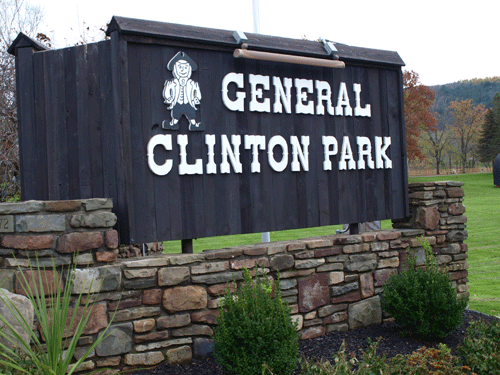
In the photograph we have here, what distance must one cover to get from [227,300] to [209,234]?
0.89m

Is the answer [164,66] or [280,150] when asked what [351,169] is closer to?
[280,150]

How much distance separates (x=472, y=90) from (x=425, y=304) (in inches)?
4050

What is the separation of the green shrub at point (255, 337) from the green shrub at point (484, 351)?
4.88 ft

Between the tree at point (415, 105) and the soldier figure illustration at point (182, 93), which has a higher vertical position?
the tree at point (415, 105)

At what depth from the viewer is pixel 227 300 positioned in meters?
3.91

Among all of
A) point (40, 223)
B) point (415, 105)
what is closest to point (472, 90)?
point (415, 105)

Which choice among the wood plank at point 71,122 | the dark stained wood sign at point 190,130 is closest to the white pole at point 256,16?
the dark stained wood sign at point 190,130

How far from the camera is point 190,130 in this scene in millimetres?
4516

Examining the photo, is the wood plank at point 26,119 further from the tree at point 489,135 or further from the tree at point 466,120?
the tree at point 466,120

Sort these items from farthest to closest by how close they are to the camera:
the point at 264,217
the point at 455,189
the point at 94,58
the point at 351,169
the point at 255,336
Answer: the point at 455,189 → the point at 351,169 → the point at 264,217 → the point at 94,58 → the point at 255,336

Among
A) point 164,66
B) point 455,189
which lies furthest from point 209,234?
point 455,189

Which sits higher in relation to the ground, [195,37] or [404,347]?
[195,37]

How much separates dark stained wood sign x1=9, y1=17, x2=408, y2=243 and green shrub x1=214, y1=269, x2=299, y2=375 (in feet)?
3.40

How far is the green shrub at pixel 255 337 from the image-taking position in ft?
12.0
